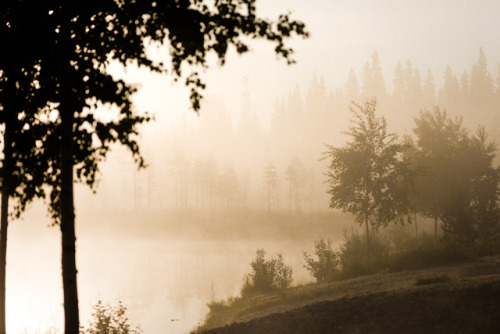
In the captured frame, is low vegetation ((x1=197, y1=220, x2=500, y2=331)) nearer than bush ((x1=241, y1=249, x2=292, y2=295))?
Yes

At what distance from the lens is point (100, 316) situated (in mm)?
15992

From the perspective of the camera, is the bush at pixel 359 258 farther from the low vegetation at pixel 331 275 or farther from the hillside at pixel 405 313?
the hillside at pixel 405 313

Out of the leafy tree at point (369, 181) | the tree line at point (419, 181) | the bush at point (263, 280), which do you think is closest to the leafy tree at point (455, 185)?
the tree line at point (419, 181)

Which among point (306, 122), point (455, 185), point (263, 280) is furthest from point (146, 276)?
point (306, 122)

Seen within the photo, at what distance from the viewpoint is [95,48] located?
7953 mm

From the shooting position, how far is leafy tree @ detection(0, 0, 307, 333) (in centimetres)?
732

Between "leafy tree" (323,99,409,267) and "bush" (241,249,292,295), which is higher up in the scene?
"leafy tree" (323,99,409,267)

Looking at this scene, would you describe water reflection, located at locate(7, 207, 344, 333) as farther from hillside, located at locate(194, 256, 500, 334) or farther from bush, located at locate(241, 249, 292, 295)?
hillside, located at locate(194, 256, 500, 334)

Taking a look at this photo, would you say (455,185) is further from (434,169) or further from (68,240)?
(68,240)

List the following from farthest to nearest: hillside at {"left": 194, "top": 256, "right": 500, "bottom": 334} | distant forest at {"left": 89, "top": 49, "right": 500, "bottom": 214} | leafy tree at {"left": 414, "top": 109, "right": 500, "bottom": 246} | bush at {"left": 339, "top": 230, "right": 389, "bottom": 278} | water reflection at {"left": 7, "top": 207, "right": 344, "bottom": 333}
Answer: distant forest at {"left": 89, "top": 49, "right": 500, "bottom": 214}
leafy tree at {"left": 414, "top": 109, "right": 500, "bottom": 246}
water reflection at {"left": 7, "top": 207, "right": 344, "bottom": 333}
bush at {"left": 339, "top": 230, "right": 389, "bottom": 278}
hillside at {"left": 194, "top": 256, "right": 500, "bottom": 334}

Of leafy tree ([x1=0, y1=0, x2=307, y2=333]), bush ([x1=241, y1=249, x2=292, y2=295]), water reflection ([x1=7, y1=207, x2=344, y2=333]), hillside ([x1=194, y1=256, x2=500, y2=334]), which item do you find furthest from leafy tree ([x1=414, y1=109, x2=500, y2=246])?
leafy tree ([x1=0, y1=0, x2=307, y2=333])

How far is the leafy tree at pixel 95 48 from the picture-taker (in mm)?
7324

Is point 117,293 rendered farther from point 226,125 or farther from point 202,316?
point 226,125

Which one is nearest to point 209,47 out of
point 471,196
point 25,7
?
point 25,7
